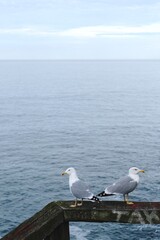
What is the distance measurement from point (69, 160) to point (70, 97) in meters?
108

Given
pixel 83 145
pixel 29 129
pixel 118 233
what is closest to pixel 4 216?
pixel 118 233

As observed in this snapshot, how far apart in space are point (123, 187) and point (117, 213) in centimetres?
246

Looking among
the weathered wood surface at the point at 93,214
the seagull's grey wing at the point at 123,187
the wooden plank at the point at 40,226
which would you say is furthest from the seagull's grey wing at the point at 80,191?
the wooden plank at the point at 40,226

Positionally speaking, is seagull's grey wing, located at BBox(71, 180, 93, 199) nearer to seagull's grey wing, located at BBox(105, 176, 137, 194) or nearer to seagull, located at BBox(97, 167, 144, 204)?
seagull, located at BBox(97, 167, 144, 204)

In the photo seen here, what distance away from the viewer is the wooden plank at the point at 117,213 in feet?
19.9

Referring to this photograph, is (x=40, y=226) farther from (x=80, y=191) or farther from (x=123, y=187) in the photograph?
(x=123, y=187)

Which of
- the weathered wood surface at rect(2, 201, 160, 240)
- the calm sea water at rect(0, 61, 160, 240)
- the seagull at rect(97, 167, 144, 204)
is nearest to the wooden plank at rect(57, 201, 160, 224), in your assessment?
the weathered wood surface at rect(2, 201, 160, 240)

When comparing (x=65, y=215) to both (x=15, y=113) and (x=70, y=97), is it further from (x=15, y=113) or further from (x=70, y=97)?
(x=70, y=97)

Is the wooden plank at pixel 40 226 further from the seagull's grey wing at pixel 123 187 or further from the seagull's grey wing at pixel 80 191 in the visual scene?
the seagull's grey wing at pixel 123 187

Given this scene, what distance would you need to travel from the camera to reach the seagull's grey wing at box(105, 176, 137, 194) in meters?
8.40

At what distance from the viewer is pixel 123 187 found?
854 centimetres

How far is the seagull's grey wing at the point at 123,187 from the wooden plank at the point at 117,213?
82.2 inches

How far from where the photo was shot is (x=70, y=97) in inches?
7101

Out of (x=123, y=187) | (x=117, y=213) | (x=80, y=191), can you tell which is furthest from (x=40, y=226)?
(x=123, y=187)
